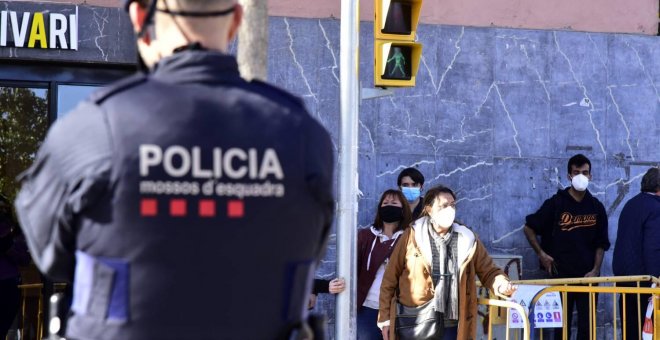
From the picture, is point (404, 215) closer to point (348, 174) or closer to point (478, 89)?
point (348, 174)

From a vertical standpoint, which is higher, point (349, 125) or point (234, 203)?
point (349, 125)

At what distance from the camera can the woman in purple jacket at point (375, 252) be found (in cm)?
954

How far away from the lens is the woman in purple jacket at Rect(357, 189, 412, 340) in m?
9.54

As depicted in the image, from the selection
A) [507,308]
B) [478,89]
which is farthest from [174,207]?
[478,89]

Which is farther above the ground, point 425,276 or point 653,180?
point 653,180

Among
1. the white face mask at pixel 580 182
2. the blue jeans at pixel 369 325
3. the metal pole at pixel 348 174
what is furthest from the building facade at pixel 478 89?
the metal pole at pixel 348 174

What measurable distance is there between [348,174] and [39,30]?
12.2 ft

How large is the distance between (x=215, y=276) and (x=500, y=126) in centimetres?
947

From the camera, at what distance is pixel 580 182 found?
11266 mm

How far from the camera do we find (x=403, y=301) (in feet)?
29.0

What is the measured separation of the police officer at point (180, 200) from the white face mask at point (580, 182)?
880 cm

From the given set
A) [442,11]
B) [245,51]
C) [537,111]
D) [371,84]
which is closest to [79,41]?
[371,84]

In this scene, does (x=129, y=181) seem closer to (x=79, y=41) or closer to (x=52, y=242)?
(x=52, y=242)

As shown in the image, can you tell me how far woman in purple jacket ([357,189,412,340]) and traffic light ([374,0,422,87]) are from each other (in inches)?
54.3
